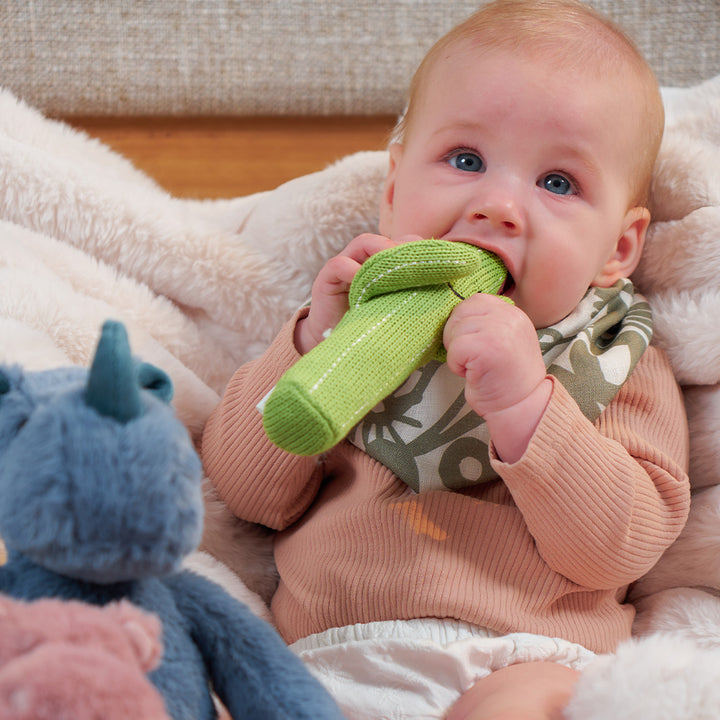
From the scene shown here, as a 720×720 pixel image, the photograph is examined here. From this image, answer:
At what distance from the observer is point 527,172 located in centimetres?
84

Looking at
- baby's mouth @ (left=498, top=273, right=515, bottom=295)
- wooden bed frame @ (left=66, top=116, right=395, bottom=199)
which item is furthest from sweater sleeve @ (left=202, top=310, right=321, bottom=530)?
wooden bed frame @ (left=66, top=116, right=395, bottom=199)

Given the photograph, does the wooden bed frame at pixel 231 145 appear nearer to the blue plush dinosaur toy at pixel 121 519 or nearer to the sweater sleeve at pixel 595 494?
the sweater sleeve at pixel 595 494

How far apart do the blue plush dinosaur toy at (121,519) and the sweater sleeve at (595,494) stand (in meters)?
0.33

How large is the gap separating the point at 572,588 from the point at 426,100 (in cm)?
55

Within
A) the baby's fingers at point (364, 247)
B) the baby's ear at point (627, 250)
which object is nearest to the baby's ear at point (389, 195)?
the baby's fingers at point (364, 247)

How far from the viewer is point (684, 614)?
904 millimetres

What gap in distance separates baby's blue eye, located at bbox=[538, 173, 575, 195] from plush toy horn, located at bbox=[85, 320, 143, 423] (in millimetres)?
560

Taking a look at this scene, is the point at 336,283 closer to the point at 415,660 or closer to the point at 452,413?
the point at 452,413

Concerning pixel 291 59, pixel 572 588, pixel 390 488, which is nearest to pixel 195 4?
Result: pixel 291 59

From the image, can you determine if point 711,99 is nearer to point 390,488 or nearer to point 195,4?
point 390,488

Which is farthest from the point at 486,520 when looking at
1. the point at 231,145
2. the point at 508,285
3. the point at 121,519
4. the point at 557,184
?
the point at 231,145

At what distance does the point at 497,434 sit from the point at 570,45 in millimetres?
433

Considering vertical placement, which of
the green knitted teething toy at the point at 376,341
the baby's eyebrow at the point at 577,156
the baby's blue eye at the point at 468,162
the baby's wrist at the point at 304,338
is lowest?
the baby's wrist at the point at 304,338

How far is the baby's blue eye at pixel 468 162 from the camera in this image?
0.86 metres
